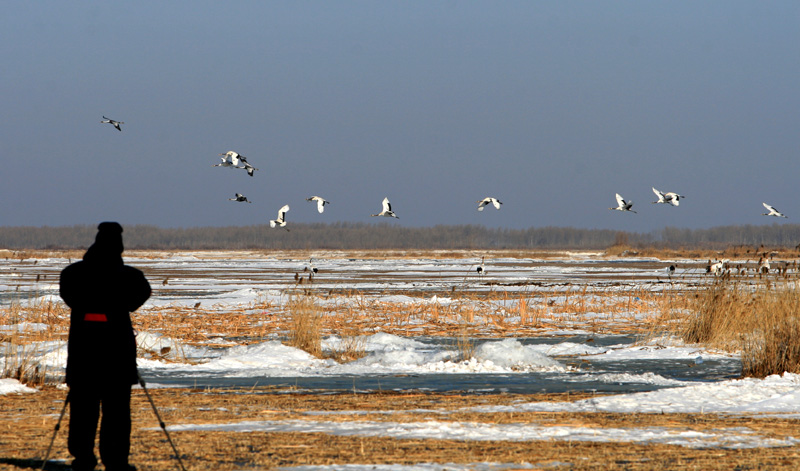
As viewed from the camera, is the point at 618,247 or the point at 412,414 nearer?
the point at 412,414

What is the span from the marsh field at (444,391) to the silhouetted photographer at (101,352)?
65 centimetres

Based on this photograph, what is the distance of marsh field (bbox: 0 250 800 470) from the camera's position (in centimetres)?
755

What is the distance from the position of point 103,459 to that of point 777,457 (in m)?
5.16

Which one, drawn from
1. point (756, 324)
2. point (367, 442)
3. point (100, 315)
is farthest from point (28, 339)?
point (756, 324)

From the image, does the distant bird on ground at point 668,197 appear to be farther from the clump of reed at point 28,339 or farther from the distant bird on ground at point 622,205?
the clump of reed at point 28,339

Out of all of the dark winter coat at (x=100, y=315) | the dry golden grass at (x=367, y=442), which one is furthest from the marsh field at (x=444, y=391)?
the dark winter coat at (x=100, y=315)

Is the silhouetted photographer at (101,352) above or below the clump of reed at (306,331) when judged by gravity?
above

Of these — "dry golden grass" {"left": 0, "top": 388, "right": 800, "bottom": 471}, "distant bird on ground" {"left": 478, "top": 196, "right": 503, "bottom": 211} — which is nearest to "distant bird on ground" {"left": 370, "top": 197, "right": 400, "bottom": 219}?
"distant bird on ground" {"left": 478, "top": 196, "right": 503, "bottom": 211}

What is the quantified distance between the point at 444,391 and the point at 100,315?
6.92m

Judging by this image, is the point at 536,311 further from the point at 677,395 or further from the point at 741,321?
the point at 677,395

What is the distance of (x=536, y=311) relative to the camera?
83.6ft

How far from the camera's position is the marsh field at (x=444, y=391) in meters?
7.55

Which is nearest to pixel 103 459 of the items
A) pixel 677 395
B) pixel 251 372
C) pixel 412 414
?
pixel 412 414

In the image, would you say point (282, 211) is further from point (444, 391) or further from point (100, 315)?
point (100, 315)
